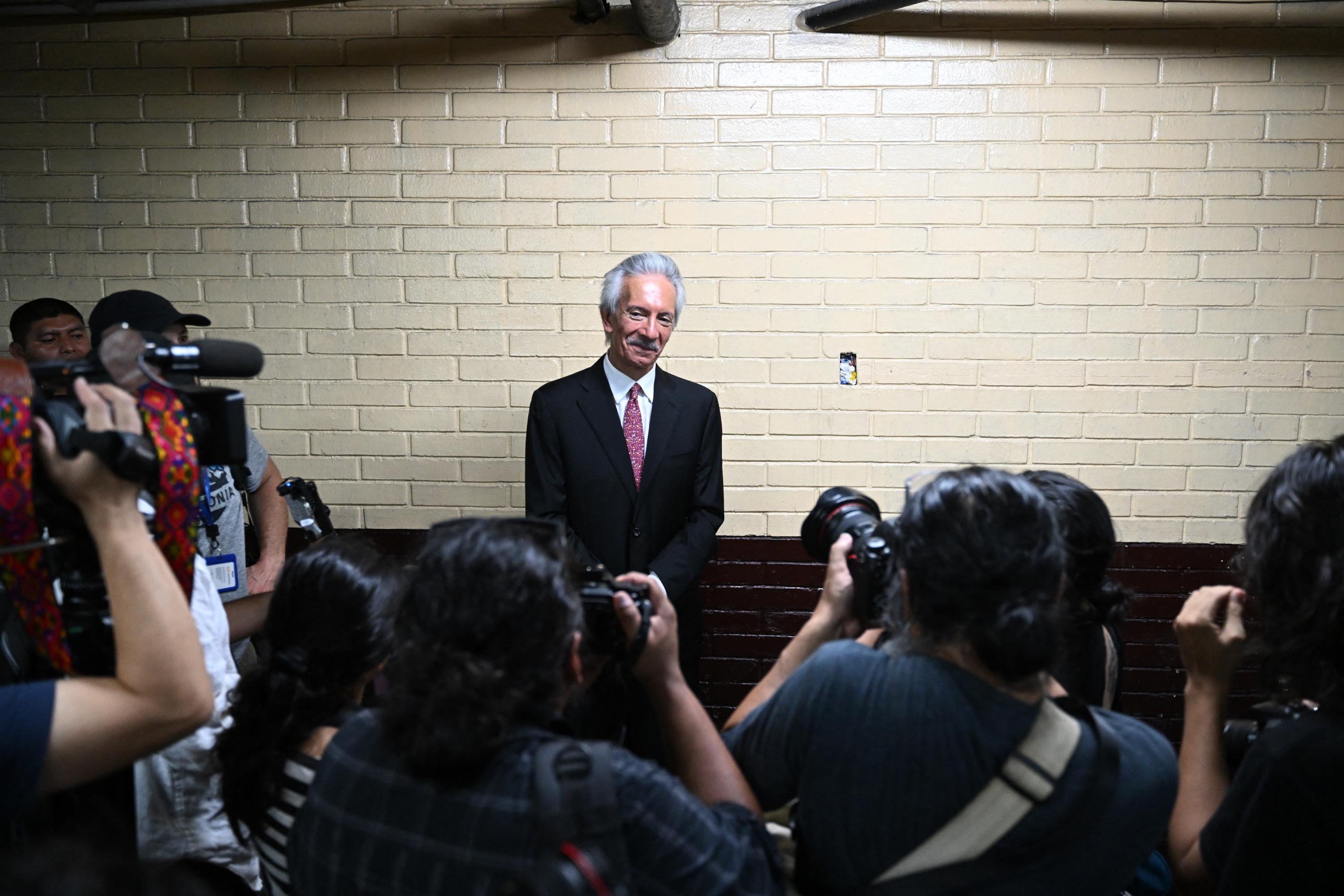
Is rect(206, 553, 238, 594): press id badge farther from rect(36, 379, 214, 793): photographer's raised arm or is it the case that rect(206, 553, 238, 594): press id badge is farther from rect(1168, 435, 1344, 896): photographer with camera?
rect(1168, 435, 1344, 896): photographer with camera

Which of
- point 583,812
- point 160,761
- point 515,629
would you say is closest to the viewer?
point 583,812

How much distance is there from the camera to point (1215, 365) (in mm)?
2832

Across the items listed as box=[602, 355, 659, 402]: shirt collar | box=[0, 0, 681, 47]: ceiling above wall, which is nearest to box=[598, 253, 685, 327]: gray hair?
box=[602, 355, 659, 402]: shirt collar

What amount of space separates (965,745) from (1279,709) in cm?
54

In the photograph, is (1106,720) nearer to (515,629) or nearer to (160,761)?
(515,629)

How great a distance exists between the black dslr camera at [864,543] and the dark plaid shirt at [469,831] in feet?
1.49

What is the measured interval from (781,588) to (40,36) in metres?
3.05

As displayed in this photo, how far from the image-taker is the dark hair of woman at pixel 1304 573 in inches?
43.4

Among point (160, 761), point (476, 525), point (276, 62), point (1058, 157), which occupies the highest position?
point (276, 62)

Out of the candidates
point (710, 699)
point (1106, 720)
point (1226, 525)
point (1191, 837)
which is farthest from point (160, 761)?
point (1226, 525)

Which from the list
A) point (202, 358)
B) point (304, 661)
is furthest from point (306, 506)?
point (202, 358)

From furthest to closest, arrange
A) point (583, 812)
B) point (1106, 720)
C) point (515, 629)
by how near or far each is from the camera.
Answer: point (1106, 720)
point (515, 629)
point (583, 812)

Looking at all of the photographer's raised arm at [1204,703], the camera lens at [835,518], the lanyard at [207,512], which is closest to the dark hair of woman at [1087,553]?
the photographer's raised arm at [1204,703]

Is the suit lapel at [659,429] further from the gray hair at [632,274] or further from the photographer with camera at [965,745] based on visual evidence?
the photographer with camera at [965,745]
